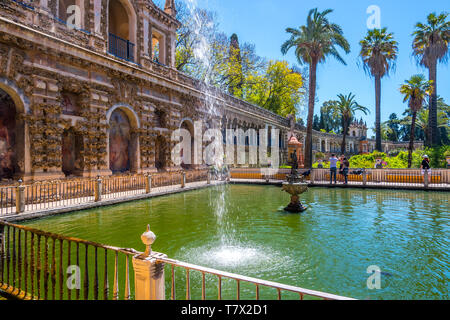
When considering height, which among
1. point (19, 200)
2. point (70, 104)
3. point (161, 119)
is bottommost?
point (19, 200)

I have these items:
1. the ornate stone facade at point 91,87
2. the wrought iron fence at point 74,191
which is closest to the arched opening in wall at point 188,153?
the ornate stone facade at point 91,87

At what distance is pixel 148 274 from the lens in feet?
9.54

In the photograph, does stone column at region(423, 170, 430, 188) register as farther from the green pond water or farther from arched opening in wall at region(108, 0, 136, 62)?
arched opening in wall at region(108, 0, 136, 62)

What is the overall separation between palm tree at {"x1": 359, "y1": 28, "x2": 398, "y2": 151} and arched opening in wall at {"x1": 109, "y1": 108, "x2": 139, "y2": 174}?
2794cm

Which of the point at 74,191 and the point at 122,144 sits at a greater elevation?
the point at 122,144

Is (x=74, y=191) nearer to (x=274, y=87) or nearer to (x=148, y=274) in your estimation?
(x=148, y=274)

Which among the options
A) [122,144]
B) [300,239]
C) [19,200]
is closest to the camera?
[300,239]

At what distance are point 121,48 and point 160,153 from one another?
24.9ft

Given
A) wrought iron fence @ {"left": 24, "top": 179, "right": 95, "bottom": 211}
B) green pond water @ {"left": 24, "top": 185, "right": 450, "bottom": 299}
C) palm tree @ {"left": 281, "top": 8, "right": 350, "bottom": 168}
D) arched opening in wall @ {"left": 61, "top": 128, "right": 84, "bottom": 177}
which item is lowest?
green pond water @ {"left": 24, "top": 185, "right": 450, "bottom": 299}

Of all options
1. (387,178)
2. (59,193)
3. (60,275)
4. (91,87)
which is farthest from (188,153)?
(60,275)

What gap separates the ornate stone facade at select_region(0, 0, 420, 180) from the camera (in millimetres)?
11719

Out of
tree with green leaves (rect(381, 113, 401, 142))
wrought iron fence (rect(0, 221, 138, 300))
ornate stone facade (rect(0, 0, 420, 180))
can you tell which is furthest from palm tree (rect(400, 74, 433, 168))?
tree with green leaves (rect(381, 113, 401, 142))

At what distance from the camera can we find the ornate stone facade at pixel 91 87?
461 inches

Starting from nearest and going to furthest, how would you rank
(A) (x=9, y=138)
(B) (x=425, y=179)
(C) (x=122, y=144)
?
(A) (x=9, y=138) < (B) (x=425, y=179) < (C) (x=122, y=144)
